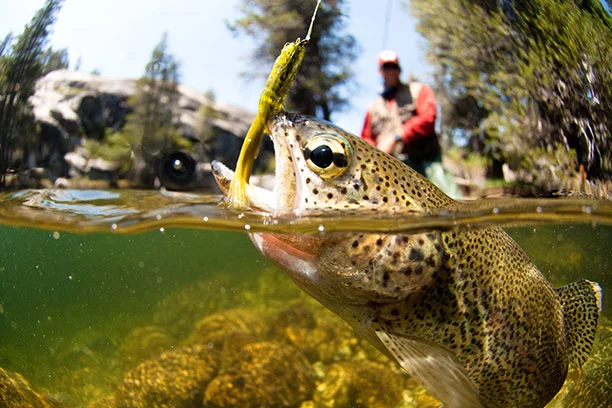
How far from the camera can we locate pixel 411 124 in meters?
4.20

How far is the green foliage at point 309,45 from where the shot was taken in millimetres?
3373

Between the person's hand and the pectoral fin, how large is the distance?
2584 mm

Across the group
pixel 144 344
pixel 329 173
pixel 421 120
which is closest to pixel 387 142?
pixel 421 120

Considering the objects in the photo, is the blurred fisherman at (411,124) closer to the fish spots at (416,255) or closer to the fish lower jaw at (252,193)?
the fish lower jaw at (252,193)

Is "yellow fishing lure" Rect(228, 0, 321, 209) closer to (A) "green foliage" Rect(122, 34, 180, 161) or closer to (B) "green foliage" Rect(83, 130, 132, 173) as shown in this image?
(A) "green foliage" Rect(122, 34, 180, 161)

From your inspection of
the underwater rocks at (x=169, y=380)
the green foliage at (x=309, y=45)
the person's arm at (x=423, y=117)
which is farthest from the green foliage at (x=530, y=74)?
the underwater rocks at (x=169, y=380)

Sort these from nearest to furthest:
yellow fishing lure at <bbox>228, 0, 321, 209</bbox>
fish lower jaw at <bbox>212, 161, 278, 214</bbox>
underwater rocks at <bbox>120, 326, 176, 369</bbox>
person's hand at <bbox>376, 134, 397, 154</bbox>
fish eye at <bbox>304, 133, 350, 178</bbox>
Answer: fish eye at <bbox>304, 133, 350, 178</bbox>, yellow fishing lure at <bbox>228, 0, 321, 209</bbox>, fish lower jaw at <bbox>212, 161, 278, 214</bbox>, person's hand at <bbox>376, 134, 397, 154</bbox>, underwater rocks at <bbox>120, 326, 176, 369</bbox>

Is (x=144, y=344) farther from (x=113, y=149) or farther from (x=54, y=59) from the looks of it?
(x=54, y=59)

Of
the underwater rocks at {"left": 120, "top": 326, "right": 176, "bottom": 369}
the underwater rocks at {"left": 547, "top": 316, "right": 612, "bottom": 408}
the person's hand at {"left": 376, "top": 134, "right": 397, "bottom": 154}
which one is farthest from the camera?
the underwater rocks at {"left": 120, "top": 326, "right": 176, "bottom": 369}

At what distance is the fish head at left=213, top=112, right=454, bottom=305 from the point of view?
2027mm

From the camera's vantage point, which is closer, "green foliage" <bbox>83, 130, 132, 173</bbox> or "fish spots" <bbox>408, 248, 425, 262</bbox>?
"fish spots" <bbox>408, 248, 425, 262</bbox>

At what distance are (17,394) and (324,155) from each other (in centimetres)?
329

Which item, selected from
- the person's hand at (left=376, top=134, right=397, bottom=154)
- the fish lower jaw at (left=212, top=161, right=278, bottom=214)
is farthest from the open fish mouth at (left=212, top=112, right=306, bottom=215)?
the person's hand at (left=376, top=134, right=397, bottom=154)

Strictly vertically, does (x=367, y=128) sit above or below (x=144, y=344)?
above
